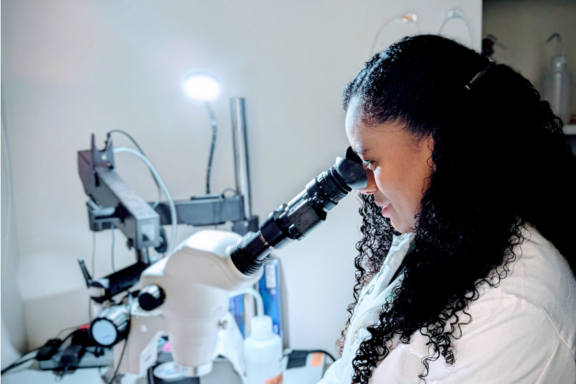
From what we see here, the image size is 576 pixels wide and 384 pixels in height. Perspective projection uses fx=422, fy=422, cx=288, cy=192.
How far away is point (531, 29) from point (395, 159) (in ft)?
4.04

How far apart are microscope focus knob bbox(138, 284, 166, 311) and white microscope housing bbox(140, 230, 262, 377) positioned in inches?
0.5

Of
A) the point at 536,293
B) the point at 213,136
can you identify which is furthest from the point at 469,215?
the point at 213,136

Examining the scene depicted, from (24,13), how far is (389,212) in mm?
1422

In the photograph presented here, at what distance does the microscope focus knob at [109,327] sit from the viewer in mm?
901

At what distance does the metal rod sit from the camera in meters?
→ 1.33

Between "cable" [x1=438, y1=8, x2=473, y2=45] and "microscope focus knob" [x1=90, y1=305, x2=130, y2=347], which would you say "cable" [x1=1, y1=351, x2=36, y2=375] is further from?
"cable" [x1=438, y1=8, x2=473, y2=45]

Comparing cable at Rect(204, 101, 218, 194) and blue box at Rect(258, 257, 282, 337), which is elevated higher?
cable at Rect(204, 101, 218, 194)

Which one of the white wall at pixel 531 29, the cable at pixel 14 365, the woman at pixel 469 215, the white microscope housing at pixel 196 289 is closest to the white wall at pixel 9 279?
the cable at pixel 14 365

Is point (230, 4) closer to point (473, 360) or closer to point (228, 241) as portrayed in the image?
point (228, 241)

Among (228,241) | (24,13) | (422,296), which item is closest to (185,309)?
(228,241)

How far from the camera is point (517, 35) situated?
4.84 feet

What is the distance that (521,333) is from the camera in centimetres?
49

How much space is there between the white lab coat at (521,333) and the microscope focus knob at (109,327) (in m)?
0.62

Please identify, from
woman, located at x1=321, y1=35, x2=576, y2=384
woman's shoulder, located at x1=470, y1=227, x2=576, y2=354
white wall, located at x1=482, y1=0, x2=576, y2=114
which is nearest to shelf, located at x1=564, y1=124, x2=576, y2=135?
white wall, located at x1=482, y1=0, x2=576, y2=114
